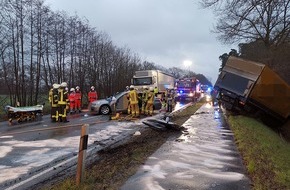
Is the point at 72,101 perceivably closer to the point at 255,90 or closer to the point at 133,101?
the point at 133,101

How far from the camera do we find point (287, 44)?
3122 centimetres

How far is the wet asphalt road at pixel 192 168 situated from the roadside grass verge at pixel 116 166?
0.21 meters

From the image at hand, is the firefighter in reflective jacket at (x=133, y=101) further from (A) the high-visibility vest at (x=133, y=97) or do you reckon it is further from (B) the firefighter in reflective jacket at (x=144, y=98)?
(B) the firefighter in reflective jacket at (x=144, y=98)

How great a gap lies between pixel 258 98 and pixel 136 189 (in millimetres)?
13365

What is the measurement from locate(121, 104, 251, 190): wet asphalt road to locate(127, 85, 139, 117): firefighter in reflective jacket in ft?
30.6

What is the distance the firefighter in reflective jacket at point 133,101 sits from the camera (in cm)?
2042

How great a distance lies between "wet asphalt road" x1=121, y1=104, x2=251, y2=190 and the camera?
6.14m

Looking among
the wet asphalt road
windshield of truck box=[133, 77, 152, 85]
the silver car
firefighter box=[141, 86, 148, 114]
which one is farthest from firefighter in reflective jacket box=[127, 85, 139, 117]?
windshield of truck box=[133, 77, 152, 85]

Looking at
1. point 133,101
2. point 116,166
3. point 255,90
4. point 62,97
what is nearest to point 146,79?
point 133,101

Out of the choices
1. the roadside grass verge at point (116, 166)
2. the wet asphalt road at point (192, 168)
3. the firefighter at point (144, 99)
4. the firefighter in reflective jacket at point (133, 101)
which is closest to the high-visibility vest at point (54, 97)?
the firefighter in reflective jacket at point (133, 101)

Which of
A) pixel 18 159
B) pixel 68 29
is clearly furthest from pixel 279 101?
pixel 68 29

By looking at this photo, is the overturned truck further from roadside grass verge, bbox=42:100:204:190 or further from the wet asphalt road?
roadside grass verge, bbox=42:100:204:190

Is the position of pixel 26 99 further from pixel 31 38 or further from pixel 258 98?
pixel 258 98

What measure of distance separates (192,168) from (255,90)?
11286 millimetres
